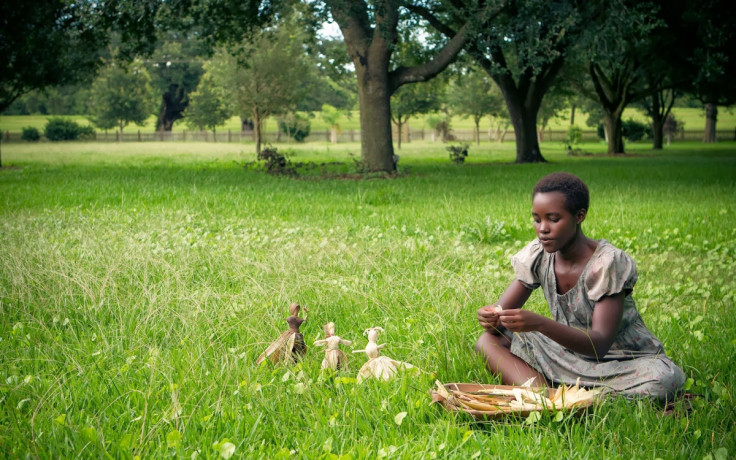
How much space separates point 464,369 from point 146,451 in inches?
68.1

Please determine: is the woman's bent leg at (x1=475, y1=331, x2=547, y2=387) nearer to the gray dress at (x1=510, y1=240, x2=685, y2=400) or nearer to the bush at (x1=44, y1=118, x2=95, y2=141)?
the gray dress at (x1=510, y1=240, x2=685, y2=400)

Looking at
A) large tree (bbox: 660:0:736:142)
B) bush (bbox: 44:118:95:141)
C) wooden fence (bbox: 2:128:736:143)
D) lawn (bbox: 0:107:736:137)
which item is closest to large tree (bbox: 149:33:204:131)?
wooden fence (bbox: 2:128:736:143)

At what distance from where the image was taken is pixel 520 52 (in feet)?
54.1

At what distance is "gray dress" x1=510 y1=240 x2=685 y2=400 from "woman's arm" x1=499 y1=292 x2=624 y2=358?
0.08 meters

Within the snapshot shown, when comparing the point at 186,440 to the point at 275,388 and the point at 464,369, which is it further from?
the point at 464,369

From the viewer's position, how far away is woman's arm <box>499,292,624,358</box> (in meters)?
3.01

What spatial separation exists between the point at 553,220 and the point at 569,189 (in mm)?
177

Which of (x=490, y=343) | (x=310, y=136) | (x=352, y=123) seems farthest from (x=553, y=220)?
(x=352, y=123)

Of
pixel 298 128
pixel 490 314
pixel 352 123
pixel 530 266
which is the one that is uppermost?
pixel 352 123

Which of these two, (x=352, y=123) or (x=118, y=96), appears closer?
(x=118, y=96)

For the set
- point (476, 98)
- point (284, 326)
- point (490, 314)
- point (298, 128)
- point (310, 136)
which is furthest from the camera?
point (310, 136)

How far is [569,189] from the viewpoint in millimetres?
3312

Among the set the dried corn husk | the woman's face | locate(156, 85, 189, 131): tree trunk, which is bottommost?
the dried corn husk

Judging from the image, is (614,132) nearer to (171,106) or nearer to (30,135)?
(30,135)
